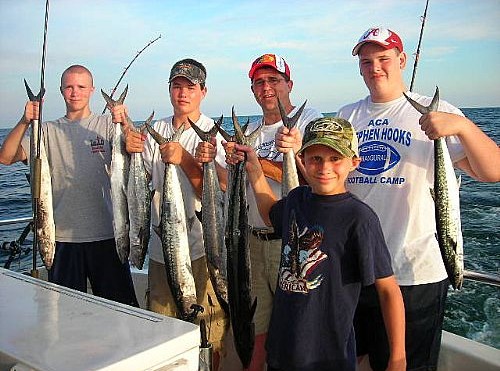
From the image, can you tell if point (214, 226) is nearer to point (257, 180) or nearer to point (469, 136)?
point (257, 180)

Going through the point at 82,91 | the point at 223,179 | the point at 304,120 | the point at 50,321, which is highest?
the point at 82,91

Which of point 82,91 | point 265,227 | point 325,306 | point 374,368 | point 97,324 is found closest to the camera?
point 97,324

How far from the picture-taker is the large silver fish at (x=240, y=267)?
2875 millimetres

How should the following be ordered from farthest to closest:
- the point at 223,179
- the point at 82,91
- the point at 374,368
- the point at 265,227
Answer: the point at 82,91
the point at 223,179
the point at 265,227
the point at 374,368

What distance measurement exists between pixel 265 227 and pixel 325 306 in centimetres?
105

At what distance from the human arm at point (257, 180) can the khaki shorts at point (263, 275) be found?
36 centimetres

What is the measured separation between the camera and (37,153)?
3.37 metres

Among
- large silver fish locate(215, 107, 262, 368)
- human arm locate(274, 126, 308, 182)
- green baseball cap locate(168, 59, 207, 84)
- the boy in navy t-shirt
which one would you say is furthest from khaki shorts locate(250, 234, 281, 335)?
green baseball cap locate(168, 59, 207, 84)

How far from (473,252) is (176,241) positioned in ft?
23.6

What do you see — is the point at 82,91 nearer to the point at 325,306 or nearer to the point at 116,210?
the point at 116,210

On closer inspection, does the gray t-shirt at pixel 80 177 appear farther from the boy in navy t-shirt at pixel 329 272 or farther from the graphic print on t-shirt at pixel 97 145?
the boy in navy t-shirt at pixel 329 272

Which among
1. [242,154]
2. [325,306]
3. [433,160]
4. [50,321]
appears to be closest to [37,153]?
[242,154]

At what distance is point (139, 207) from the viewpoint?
11.3 ft

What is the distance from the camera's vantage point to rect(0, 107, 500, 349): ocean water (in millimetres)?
6234
